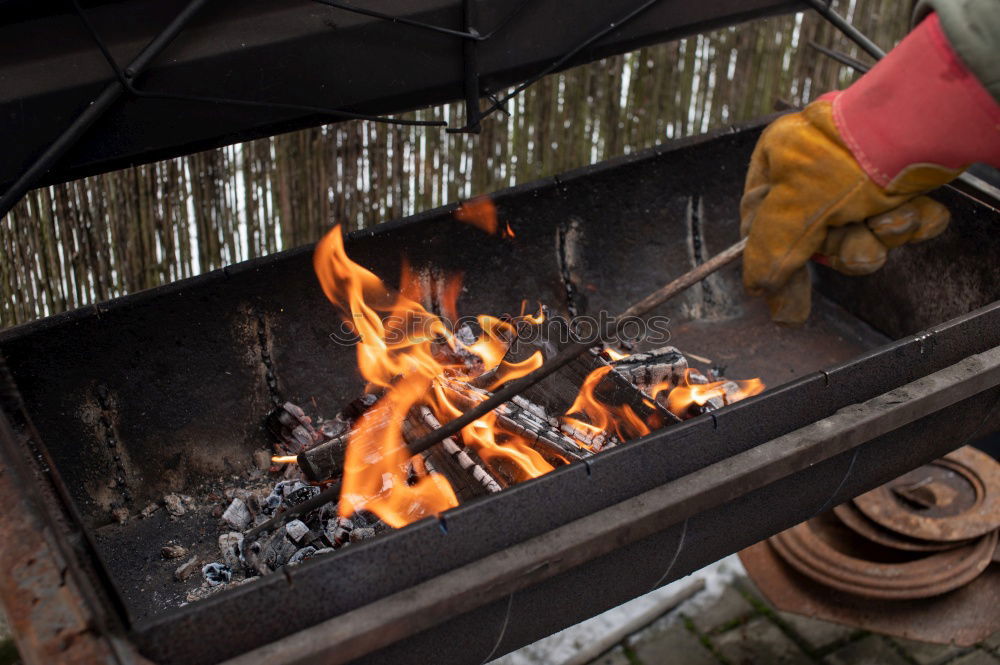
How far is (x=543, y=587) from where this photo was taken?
87.9 inches

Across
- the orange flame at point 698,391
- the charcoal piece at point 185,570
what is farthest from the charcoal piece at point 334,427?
the orange flame at point 698,391

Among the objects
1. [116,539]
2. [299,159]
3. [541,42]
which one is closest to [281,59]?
[541,42]

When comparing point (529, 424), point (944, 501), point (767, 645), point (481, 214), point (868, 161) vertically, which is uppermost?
point (868, 161)

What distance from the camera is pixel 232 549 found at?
9.21ft

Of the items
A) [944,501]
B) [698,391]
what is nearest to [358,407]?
[698,391]

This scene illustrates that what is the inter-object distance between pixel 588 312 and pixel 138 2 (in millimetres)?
2018

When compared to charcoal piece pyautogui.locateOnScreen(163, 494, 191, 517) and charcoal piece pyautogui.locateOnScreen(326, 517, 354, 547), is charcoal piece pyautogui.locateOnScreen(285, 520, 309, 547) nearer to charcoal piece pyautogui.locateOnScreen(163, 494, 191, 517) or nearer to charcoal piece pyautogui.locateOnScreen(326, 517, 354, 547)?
charcoal piece pyautogui.locateOnScreen(326, 517, 354, 547)

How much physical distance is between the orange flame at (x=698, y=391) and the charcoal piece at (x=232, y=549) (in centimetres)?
140

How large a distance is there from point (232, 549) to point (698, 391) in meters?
1.60

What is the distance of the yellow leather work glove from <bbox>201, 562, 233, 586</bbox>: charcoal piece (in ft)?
5.55

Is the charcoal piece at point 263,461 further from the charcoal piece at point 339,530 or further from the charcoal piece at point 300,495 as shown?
the charcoal piece at point 339,530

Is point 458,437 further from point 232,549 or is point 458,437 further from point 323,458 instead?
point 232,549

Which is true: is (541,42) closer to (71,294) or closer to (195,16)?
(195,16)

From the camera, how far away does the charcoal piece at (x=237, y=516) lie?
2902mm
